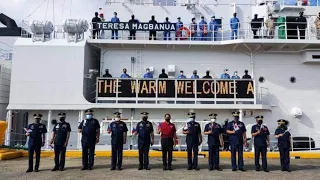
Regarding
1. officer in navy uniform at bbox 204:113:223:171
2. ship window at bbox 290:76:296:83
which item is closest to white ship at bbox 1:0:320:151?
ship window at bbox 290:76:296:83

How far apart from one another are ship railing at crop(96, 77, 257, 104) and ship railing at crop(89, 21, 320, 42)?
236cm

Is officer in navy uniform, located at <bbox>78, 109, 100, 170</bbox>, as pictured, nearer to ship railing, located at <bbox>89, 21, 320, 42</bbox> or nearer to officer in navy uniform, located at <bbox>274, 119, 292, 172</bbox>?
officer in navy uniform, located at <bbox>274, 119, 292, 172</bbox>

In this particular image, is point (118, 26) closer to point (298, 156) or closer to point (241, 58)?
point (241, 58)

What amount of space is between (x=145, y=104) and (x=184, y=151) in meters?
2.58

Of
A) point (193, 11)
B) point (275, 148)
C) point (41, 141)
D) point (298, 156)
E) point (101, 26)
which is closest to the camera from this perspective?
point (41, 141)

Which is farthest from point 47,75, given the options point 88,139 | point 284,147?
point 284,147

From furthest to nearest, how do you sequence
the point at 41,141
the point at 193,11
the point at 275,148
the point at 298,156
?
the point at 193,11 < the point at 275,148 < the point at 298,156 < the point at 41,141

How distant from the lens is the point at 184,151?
13.7 metres

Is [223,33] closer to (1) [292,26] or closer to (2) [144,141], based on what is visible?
(1) [292,26]

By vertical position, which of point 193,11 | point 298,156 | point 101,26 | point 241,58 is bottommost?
point 298,156

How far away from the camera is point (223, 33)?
55.8 ft

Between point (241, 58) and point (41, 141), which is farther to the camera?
point (241, 58)

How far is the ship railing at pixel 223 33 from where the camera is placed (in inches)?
623

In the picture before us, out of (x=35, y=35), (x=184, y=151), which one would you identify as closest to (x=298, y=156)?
(x=184, y=151)
